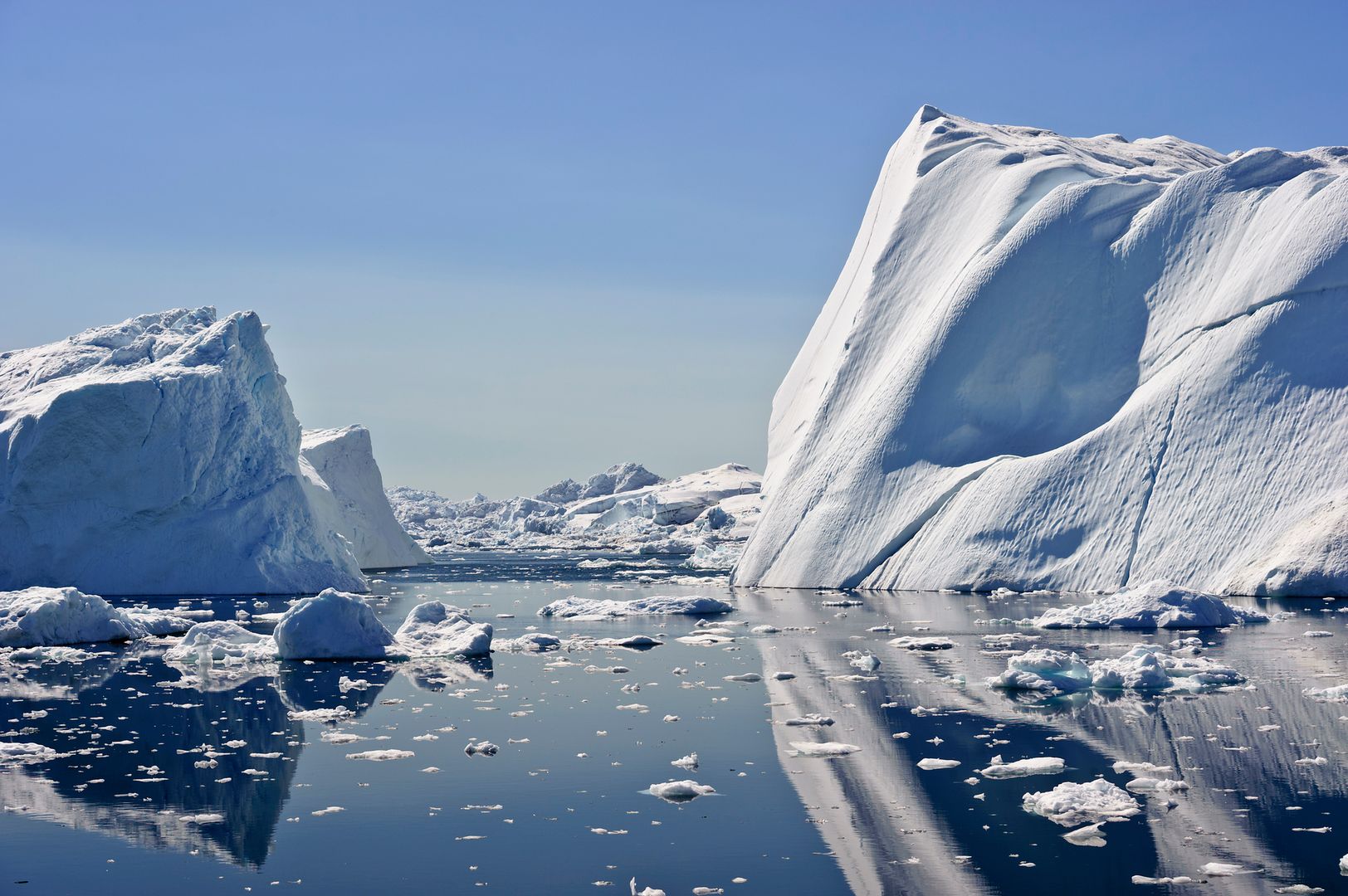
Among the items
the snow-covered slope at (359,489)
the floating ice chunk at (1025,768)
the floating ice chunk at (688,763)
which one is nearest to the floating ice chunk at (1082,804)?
the floating ice chunk at (1025,768)

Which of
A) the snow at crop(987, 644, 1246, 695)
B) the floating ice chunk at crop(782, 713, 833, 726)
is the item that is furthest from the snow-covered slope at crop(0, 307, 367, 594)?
the snow at crop(987, 644, 1246, 695)

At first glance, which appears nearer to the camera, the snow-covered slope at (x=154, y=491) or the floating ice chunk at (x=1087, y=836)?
the floating ice chunk at (x=1087, y=836)

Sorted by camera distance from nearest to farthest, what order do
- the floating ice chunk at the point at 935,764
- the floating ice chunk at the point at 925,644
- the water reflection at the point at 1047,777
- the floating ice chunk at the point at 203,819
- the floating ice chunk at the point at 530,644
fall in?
the water reflection at the point at 1047,777 < the floating ice chunk at the point at 203,819 < the floating ice chunk at the point at 935,764 < the floating ice chunk at the point at 925,644 < the floating ice chunk at the point at 530,644

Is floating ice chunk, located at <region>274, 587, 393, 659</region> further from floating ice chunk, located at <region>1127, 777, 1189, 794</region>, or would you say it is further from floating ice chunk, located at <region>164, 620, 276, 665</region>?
floating ice chunk, located at <region>1127, 777, 1189, 794</region>

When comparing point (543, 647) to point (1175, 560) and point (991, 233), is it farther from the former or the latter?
point (991, 233)

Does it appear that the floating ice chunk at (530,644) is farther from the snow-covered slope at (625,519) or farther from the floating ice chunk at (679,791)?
the snow-covered slope at (625,519)

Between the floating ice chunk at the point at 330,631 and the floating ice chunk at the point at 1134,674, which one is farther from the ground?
the floating ice chunk at the point at 1134,674

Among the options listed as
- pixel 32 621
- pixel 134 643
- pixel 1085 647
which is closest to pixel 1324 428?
pixel 1085 647
